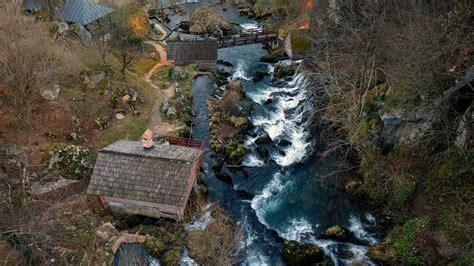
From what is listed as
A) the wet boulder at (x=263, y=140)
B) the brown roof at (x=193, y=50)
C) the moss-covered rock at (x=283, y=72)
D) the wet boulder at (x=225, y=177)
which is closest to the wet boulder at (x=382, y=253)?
the wet boulder at (x=225, y=177)

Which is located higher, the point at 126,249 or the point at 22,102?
the point at 22,102

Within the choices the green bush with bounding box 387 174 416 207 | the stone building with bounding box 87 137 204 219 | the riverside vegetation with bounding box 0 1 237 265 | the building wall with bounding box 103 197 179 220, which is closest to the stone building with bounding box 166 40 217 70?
the riverside vegetation with bounding box 0 1 237 265

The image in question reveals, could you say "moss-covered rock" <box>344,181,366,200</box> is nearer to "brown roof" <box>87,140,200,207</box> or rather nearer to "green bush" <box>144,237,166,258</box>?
"brown roof" <box>87,140,200,207</box>

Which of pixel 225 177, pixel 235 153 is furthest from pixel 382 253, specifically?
pixel 235 153

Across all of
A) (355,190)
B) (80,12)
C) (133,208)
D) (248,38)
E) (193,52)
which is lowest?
(355,190)

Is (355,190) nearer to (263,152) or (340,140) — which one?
(340,140)

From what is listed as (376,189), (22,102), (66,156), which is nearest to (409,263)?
(376,189)

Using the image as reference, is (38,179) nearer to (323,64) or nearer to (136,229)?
(136,229)
